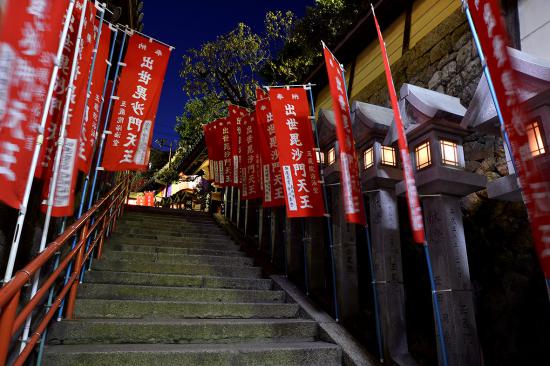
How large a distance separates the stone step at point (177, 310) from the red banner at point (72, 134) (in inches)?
73.7

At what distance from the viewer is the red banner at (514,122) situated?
2553 mm

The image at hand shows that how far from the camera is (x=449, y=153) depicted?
16.2 feet

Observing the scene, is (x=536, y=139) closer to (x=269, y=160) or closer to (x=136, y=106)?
(x=269, y=160)

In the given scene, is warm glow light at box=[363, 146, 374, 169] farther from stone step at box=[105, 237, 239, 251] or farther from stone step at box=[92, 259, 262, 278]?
stone step at box=[105, 237, 239, 251]

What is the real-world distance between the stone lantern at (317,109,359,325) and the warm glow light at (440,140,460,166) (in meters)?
1.96

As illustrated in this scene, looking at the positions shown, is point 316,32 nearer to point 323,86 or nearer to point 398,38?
point 323,86

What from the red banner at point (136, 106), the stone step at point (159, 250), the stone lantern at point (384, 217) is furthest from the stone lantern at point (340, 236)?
the red banner at point (136, 106)

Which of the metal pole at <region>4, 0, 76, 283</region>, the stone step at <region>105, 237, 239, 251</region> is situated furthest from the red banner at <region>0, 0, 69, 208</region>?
the stone step at <region>105, 237, 239, 251</region>

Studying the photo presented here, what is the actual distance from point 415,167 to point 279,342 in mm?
3285

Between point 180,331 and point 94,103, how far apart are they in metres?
3.64

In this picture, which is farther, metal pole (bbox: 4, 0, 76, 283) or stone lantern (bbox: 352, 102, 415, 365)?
stone lantern (bbox: 352, 102, 415, 365)

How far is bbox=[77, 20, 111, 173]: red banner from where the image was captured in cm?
506

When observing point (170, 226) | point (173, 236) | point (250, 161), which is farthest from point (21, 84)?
point (170, 226)

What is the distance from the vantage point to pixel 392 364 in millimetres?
4773
